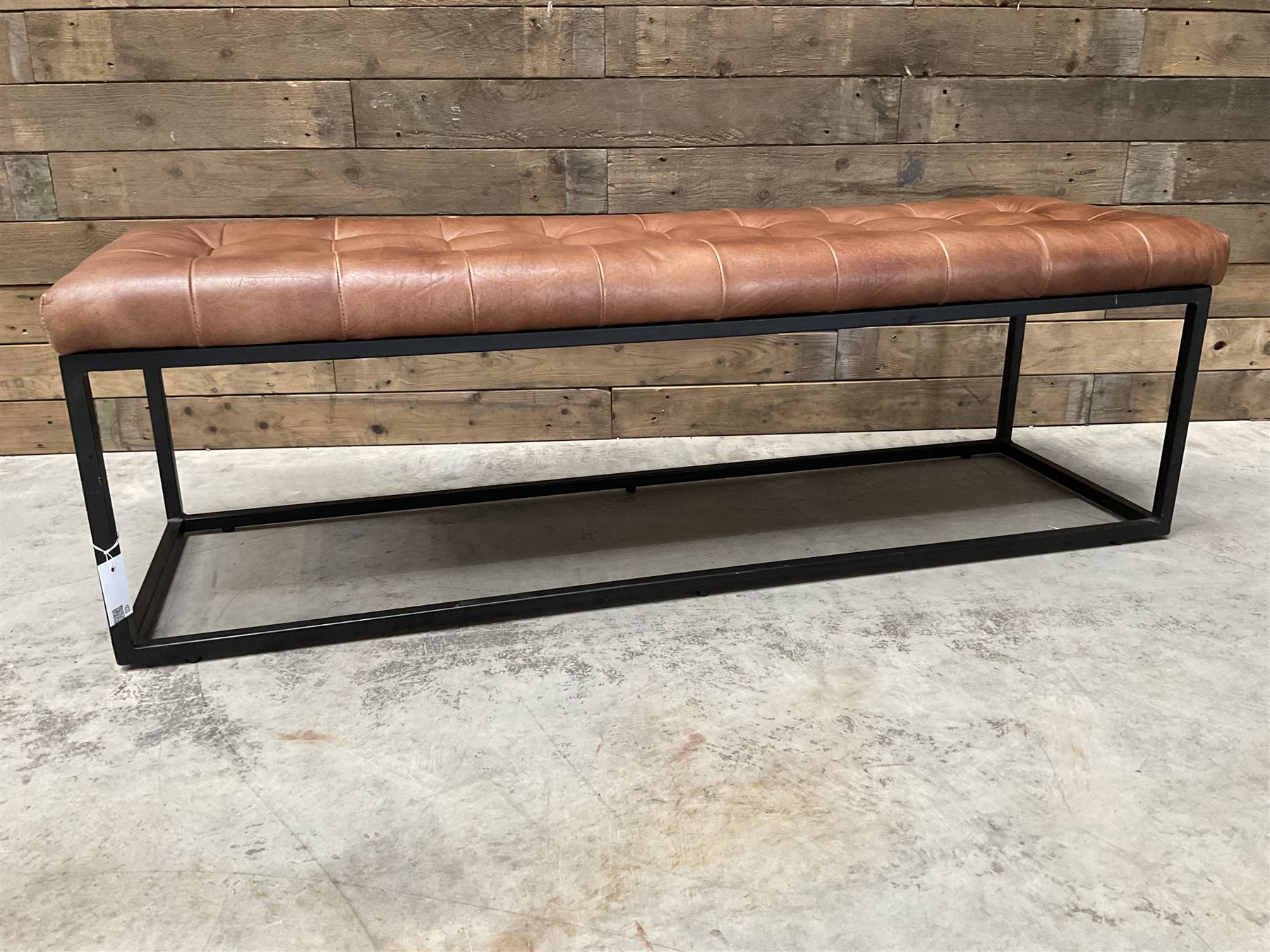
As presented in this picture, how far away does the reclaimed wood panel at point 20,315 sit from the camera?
6.89ft

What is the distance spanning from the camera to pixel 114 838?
1.06 m

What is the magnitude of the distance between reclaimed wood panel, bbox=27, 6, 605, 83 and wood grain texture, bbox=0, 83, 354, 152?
0.02m

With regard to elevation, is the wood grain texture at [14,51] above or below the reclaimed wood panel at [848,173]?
above

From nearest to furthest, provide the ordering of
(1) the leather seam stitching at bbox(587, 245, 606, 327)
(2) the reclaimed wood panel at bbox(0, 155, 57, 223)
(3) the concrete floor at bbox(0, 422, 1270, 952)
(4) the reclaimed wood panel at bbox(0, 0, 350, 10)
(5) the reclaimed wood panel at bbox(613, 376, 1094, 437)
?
(3) the concrete floor at bbox(0, 422, 1270, 952) → (1) the leather seam stitching at bbox(587, 245, 606, 327) → (4) the reclaimed wood panel at bbox(0, 0, 350, 10) → (2) the reclaimed wood panel at bbox(0, 155, 57, 223) → (5) the reclaimed wood panel at bbox(613, 376, 1094, 437)

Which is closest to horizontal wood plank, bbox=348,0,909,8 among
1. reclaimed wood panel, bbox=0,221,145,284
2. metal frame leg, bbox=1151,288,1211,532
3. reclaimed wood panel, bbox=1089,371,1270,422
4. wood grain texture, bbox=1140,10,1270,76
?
reclaimed wood panel, bbox=0,221,145,284

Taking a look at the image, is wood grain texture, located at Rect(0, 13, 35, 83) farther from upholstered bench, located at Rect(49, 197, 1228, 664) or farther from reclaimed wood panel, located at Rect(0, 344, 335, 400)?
upholstered bench, located at Rect(49, 197, 1228, 664)

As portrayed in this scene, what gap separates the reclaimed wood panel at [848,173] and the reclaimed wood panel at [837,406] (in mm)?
397

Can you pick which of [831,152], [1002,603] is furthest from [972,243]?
[831,152]

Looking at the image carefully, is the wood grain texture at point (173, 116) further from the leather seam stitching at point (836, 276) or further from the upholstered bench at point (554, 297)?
the leather seam stitching at point (836, 276)

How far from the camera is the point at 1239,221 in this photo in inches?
88.4

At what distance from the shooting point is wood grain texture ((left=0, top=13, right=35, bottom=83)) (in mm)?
1922

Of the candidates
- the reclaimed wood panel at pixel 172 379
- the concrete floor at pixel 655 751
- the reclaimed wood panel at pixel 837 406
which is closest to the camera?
the concrete floor at pixel 655 751

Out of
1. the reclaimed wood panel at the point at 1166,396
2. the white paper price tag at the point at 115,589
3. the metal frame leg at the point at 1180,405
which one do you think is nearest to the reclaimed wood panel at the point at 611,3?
the metal frame leg at the point at 1180,405

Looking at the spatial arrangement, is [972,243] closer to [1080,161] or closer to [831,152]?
[831,152]
